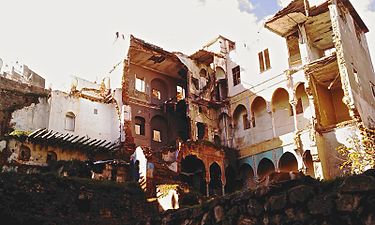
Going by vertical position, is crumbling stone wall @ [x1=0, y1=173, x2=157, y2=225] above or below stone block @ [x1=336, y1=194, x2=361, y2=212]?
above

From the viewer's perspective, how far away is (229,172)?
32.0m

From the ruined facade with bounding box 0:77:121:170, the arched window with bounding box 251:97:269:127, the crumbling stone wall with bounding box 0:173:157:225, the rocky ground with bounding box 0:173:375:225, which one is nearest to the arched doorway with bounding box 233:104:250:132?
the arched window with bounding box 251:97:269:127

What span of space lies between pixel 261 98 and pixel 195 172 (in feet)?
27.8

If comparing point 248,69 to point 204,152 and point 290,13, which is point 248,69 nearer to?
point 290,13

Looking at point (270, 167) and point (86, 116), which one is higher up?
point (86, 116)

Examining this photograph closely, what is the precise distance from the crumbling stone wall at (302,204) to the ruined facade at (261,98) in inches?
823

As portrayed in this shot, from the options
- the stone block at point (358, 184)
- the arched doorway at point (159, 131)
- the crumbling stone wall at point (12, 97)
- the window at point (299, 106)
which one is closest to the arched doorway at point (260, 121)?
the window at point (299, 106)

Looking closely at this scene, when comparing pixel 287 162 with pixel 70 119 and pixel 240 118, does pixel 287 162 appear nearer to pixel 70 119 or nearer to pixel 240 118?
pixel 240 118

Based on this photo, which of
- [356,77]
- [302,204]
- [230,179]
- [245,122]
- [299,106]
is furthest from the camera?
[245,122]

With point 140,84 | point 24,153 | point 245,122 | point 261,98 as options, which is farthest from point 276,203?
point 140,84

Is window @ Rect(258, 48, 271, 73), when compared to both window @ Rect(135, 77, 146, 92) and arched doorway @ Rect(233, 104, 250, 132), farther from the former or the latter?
window @ Rect(135, 77, 146, 92)

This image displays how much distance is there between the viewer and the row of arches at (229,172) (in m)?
29.0

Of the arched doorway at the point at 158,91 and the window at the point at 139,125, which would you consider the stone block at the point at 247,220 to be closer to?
the window at the point at 139,125

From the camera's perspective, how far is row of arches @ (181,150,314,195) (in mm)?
28984
